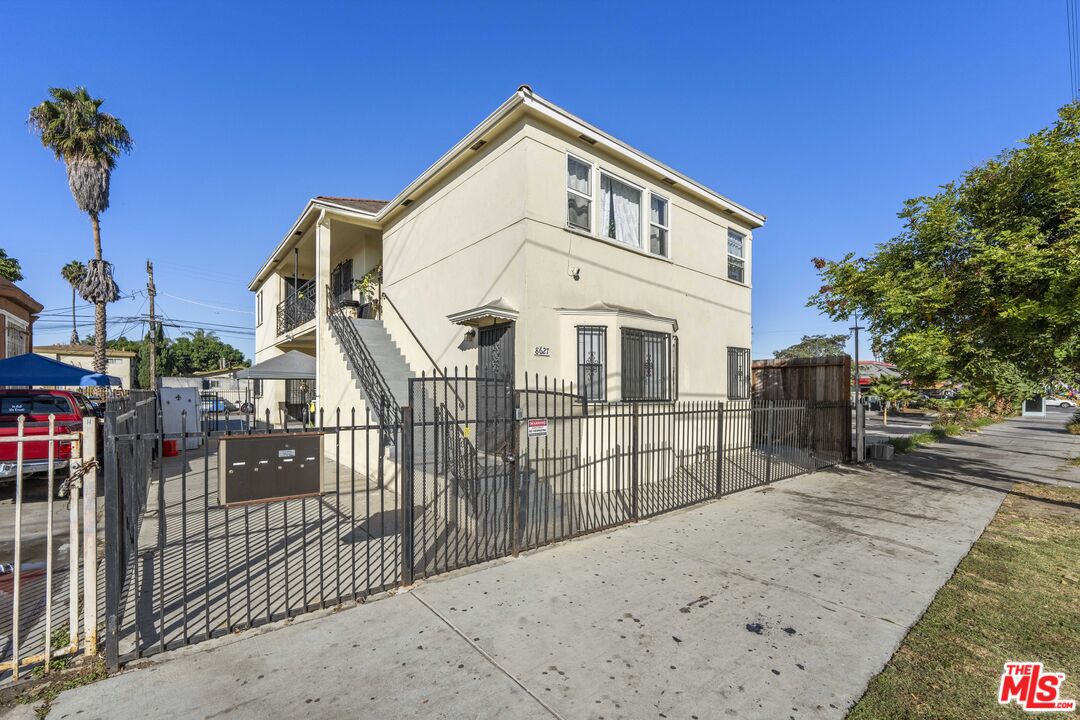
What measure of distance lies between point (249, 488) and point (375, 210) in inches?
464

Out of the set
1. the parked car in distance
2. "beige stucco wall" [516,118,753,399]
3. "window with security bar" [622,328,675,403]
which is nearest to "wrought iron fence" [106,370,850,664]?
"window with security bar" [622,328,675,403]

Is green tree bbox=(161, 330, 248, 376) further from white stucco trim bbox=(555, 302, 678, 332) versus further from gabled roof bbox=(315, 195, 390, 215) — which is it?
white stucco trim bbox=(555, 302, 678, 332)

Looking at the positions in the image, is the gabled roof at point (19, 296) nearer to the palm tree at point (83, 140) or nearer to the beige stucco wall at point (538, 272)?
the palm tree at point (83, 140)

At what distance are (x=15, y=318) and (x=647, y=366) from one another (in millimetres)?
29976

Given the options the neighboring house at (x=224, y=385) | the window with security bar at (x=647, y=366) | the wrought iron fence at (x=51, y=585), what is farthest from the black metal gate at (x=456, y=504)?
the window with security bar at (x=647, y=366)

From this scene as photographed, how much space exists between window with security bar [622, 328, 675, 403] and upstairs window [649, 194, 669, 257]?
85.3 inches

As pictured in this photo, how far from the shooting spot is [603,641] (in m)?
3.66

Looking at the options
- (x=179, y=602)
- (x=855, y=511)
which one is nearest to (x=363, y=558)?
(x=179, y=602)

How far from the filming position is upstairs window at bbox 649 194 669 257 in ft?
34.4

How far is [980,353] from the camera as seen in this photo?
324 inches

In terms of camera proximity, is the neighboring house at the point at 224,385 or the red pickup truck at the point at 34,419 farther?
the neighboring house at the point at 224,385

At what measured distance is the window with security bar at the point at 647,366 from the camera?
29.6ft

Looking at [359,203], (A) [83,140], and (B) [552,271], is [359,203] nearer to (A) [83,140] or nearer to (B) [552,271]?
(B) [552,271]

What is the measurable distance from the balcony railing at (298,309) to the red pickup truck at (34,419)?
6.12 meters
